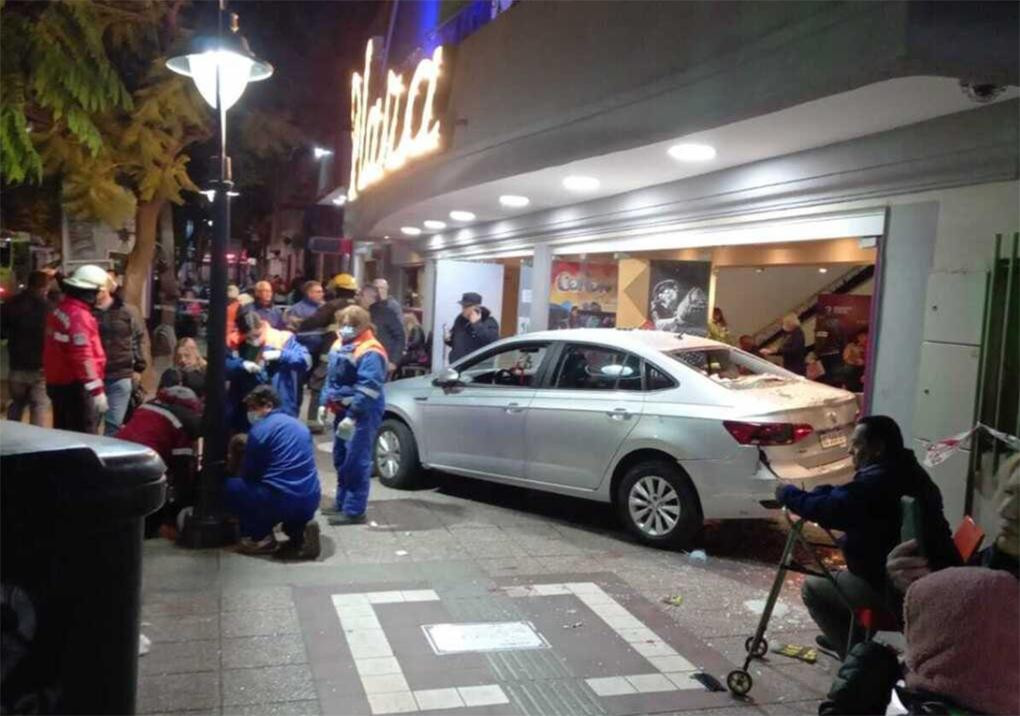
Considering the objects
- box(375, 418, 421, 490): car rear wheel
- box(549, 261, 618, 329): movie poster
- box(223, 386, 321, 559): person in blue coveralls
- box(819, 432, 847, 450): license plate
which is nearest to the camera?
box(223, 386, 321, 559): person in blue coveralls

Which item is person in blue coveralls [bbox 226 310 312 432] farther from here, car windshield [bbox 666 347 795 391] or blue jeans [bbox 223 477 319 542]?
car windshield [bbox 666 347 795 391]

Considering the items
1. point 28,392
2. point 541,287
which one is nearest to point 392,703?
point 28,392

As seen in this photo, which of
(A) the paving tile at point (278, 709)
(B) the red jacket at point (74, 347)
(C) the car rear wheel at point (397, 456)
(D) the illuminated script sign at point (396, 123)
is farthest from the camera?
(D) the illuminated script sign at point (396, 123)

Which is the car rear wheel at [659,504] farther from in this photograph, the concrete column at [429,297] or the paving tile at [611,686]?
the concrete column at [429,297]

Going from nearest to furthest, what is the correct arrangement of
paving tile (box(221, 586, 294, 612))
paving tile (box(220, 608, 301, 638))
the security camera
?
paving tile (box(220, 608, 301, 638)), paving tile (box(221, 586, 294, 612)), the security camera

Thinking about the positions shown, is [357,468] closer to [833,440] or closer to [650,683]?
[650,683]

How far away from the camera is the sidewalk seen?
417 centimetres

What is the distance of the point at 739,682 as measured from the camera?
4.26m

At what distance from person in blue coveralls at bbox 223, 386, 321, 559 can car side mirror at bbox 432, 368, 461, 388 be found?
7.00 ft

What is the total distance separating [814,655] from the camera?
4.78 metres

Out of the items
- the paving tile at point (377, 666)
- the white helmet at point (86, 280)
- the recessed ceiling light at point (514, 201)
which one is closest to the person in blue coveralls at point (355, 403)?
the white helmet at point (86, 280)

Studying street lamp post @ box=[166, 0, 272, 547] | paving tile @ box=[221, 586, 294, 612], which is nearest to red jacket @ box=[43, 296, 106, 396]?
street lamp post @ box=[166, 0, 272, 547]

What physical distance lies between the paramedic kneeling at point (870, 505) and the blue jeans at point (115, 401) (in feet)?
20.7

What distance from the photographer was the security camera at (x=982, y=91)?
212 inches
